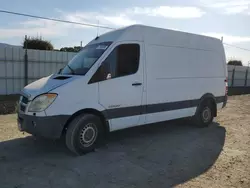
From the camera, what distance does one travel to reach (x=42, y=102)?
4.84 meters

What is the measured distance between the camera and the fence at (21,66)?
1262cm

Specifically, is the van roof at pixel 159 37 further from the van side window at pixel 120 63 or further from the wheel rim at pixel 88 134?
the wheel rim at pixel 88 134

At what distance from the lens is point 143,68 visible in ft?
19.7

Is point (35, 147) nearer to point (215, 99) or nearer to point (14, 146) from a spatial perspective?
point (14, 146)

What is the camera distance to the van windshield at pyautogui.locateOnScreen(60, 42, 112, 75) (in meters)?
5.38

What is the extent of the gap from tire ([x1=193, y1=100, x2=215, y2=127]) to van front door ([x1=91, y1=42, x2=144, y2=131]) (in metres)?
2.43

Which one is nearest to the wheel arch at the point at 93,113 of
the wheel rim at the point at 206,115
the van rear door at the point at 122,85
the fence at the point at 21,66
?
the van rear door at the point at 122,85

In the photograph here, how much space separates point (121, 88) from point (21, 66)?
9.23 metres

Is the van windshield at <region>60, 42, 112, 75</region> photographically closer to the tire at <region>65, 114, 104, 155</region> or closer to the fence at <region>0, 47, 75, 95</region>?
the tire at <region>65, 114, 104, 155</region>

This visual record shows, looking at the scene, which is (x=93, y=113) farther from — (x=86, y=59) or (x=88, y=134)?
(x=86, y=59)

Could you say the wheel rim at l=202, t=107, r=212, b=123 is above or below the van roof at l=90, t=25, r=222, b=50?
below

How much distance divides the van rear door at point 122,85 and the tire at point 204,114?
2.47 meters

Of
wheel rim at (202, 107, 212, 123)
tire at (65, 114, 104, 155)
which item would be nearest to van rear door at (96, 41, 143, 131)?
tire at (65, 114, 104, 155)

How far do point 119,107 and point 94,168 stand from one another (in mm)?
1536
